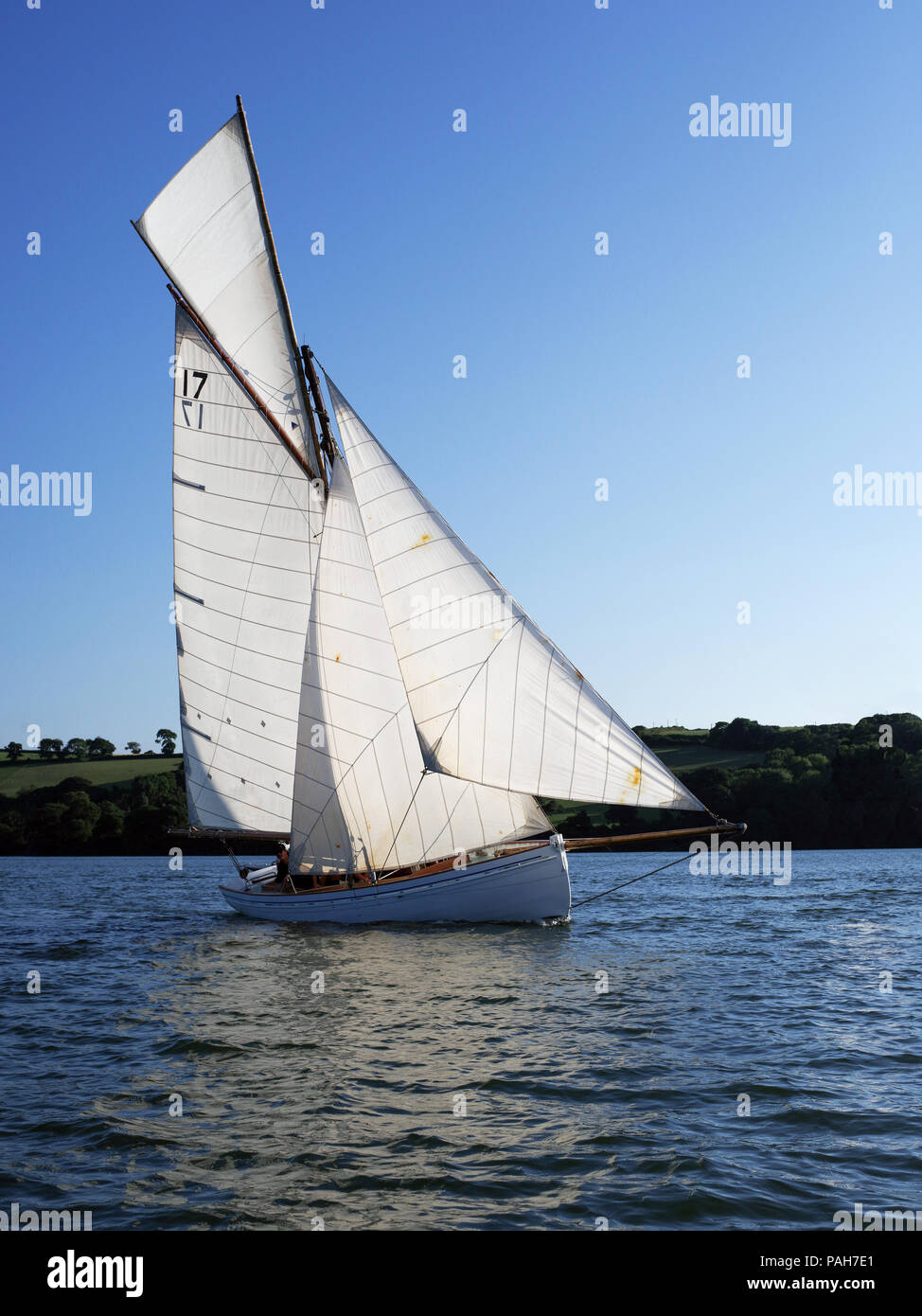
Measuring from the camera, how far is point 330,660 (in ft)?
99.3

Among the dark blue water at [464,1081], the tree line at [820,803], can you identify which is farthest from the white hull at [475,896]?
the tree line at [820,803]

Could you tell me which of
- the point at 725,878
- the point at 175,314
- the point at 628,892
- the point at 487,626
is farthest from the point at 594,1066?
the point at 725,878

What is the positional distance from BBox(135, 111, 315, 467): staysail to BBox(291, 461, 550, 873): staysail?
7.56 metres

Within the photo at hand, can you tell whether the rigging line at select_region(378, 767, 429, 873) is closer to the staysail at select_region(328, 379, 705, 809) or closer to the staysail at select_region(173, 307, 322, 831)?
the staysail at select_region(328, 379, 705, 809)

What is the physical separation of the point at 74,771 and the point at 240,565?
108m

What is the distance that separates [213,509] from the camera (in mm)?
33188

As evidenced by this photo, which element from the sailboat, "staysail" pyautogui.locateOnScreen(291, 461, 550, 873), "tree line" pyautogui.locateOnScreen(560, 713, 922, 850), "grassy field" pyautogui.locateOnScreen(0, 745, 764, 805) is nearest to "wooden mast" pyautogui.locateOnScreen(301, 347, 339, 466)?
the sailboat

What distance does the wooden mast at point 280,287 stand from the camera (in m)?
33.8

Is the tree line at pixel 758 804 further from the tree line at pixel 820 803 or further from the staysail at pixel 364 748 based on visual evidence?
the staysail at pixel 364 748

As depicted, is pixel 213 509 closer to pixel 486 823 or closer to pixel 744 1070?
pixel 486 823

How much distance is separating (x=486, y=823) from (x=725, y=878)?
43.1 m

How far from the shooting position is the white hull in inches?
1171

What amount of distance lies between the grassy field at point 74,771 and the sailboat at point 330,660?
9474 centimetres

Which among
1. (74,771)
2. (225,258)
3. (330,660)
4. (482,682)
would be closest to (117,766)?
(74,771)
